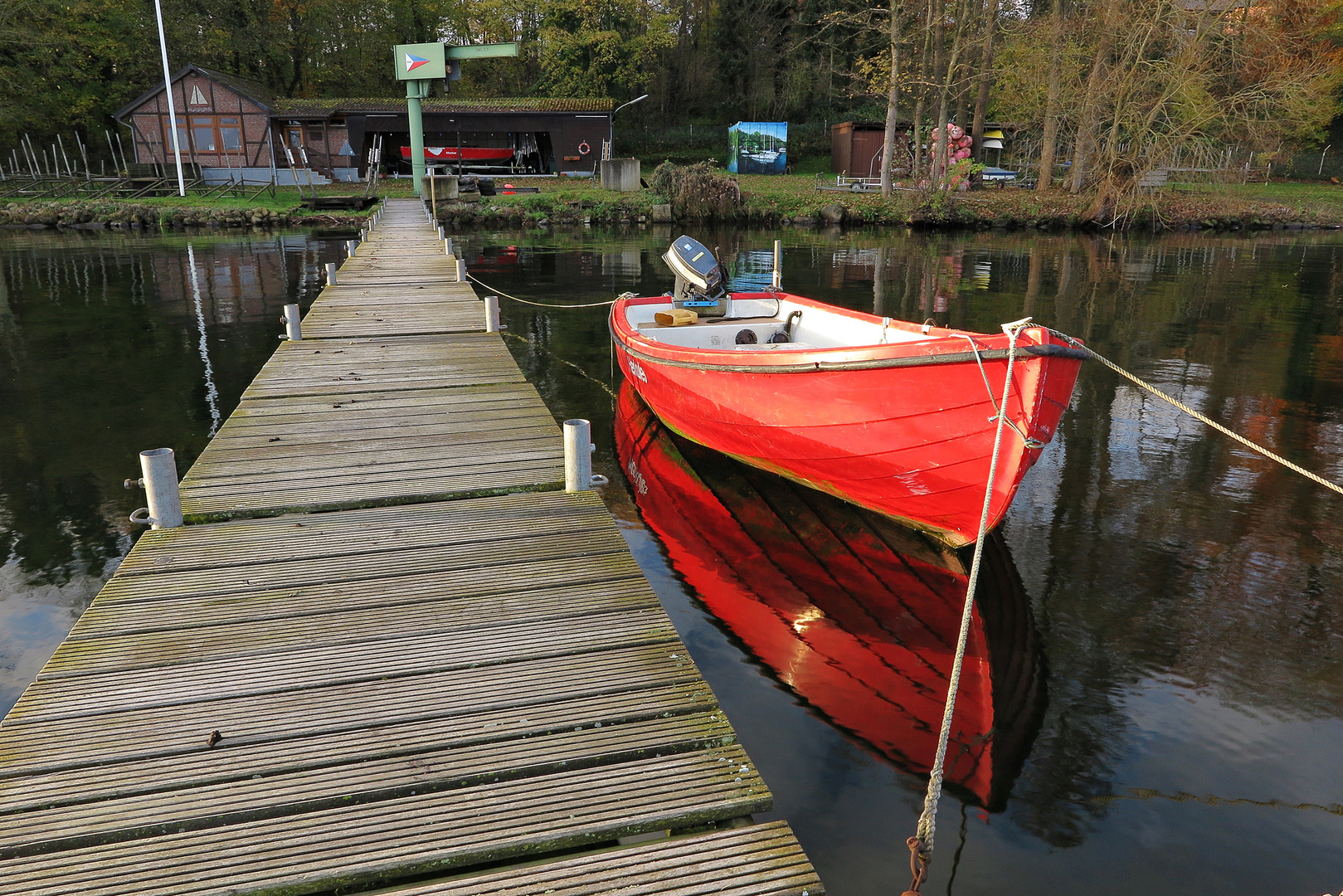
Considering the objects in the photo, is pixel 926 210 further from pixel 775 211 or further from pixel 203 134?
pixel 203 134

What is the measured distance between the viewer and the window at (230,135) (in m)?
35.2

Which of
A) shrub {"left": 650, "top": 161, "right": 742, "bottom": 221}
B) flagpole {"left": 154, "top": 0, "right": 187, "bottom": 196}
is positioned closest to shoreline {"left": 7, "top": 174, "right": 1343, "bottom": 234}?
shrub {"left": 650, "top": 161, "right": 742, "bottom": 221}

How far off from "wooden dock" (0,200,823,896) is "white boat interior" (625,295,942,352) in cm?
337

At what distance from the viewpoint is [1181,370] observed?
38.1 feet

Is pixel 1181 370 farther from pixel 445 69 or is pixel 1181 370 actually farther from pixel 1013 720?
pixel 445 69

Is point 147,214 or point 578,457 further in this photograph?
point 147,214

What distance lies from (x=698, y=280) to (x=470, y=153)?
3342 cm

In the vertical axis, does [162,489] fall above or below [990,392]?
below

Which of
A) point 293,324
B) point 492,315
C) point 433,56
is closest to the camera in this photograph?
point 293,324

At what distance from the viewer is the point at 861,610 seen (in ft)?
18.8

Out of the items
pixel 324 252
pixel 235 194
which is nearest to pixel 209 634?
pixel 324 252

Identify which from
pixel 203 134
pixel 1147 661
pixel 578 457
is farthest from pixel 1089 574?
pixel 203 134

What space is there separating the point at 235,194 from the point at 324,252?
1140 centimetres

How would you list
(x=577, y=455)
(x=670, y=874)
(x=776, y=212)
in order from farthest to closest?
(x=776, y=212), (x=577, y=455), (x=670, y=874)
